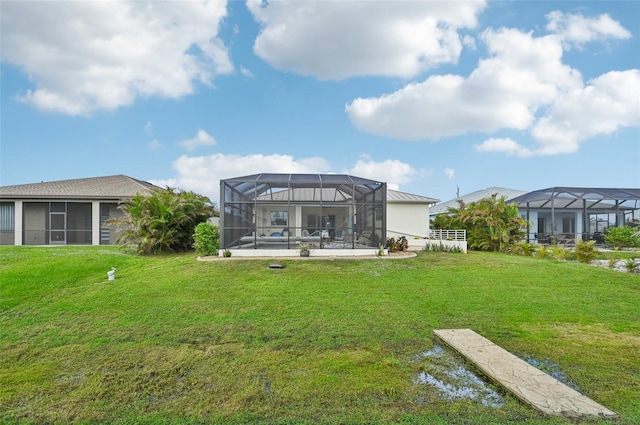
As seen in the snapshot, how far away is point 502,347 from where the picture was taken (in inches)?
193

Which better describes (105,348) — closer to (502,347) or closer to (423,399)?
(423,399)

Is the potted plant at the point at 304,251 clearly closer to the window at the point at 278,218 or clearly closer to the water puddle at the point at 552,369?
the window at the point at 278,218

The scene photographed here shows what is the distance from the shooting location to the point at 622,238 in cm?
1991

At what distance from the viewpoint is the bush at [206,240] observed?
13891 millimetres

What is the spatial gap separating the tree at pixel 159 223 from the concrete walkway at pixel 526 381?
1344 centimetres

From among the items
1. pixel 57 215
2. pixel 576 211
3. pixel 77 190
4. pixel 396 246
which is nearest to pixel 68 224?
pixel 57 215

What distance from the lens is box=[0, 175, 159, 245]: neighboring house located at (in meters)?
18.4

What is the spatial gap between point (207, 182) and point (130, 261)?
6.85 meters

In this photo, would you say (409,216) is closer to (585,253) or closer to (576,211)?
(585,253)

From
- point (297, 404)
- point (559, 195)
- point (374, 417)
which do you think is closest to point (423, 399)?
point (374, 417)

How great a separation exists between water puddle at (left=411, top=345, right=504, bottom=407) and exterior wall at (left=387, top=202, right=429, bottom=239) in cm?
1512

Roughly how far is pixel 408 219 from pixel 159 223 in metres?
13.2

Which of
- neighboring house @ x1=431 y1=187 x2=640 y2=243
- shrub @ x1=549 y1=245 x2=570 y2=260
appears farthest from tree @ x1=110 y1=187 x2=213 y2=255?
shrub @ x1=549 y1=245 x2=570 y2=260

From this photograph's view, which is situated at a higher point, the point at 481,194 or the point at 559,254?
the point at 481,194
